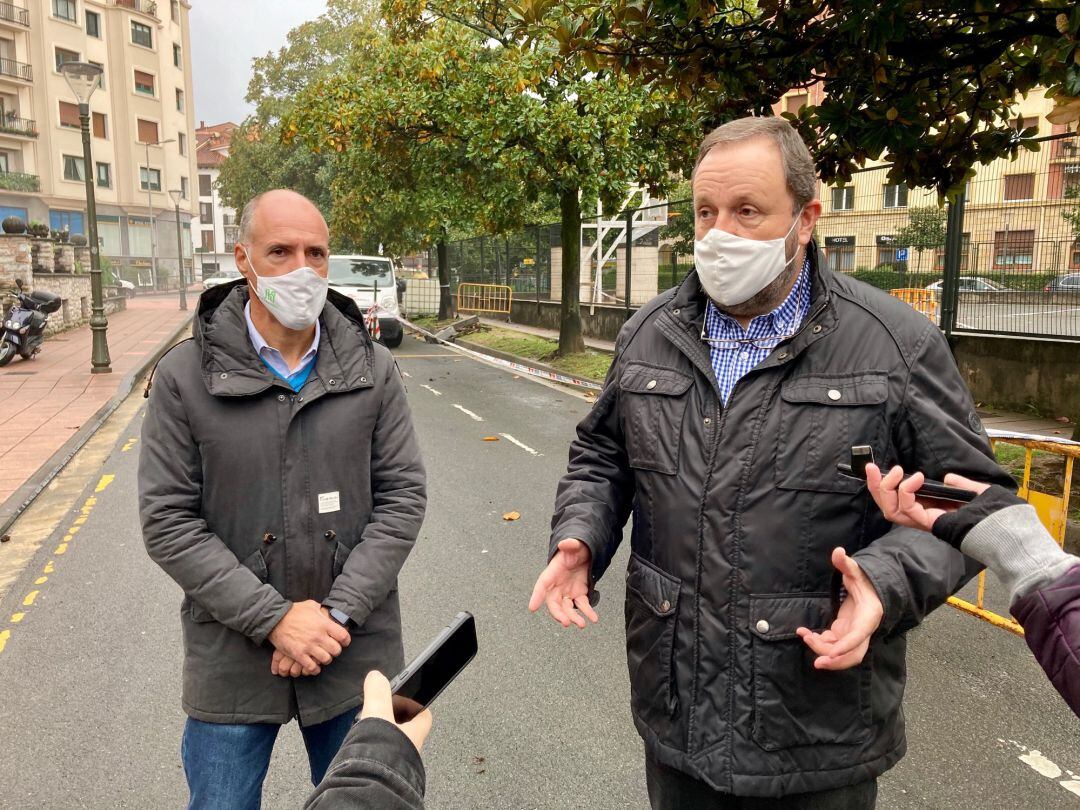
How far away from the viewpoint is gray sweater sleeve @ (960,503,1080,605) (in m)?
1.27

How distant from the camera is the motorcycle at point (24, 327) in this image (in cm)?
1548

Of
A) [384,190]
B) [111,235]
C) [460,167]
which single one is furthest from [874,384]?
[111,235]

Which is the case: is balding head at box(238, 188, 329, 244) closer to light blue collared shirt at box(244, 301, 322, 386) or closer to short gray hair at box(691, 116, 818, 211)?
light blue collared shirt at box(244, 301, 322, 386)

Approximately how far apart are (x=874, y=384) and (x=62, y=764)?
337 centimetres

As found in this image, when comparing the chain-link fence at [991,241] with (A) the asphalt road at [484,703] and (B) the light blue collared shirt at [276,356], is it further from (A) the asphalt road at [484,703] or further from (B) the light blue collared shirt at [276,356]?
(B) the light blue collared shirt at [276,356]

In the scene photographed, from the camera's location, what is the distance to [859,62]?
5461 mm

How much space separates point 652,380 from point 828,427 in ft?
1.35

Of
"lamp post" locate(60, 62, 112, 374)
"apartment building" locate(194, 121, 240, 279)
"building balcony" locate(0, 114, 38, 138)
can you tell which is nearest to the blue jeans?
"lamp post" locate(60, 62, 112, 374)

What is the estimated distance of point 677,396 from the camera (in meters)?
1.93

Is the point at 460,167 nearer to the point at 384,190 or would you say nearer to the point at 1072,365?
the point at 384,190

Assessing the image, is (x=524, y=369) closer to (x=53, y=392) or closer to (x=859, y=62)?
(x=53, y=392)

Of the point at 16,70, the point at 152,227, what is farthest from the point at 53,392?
the point at 16,70

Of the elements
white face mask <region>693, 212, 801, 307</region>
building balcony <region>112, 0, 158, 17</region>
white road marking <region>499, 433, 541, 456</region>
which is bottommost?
white road marking <region>499, 433, 541, 456</region>

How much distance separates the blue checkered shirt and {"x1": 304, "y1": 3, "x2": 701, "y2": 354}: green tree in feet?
37.6
